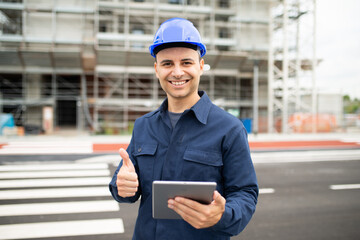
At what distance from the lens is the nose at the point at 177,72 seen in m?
1.54

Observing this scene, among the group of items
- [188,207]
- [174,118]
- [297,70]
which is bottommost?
[188,207]

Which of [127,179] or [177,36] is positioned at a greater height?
[177,36]

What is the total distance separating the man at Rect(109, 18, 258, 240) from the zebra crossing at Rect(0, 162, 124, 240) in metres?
2.73

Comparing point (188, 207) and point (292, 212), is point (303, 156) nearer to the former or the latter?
point (292, 212)

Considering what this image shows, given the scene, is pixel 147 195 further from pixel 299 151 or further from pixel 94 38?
pixel 94 38

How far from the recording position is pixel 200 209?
1177mm

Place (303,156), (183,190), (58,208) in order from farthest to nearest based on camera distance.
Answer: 1. (303,156)
2. (58,208)
3. (183,190)

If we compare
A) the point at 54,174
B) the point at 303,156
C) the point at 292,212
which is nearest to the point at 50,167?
the point at 54,174

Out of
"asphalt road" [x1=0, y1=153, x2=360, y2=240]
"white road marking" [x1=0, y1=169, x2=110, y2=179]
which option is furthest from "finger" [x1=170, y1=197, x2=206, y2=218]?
"white road marking" [x1=0, y1=169, x2=110, y2=179]

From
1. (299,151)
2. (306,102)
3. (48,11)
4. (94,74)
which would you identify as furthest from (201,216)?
(306,102)

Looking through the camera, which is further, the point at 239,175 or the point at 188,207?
the point at 239,175

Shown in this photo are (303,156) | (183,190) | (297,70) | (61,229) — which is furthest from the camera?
(297,70)

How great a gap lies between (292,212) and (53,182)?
17.7 ft

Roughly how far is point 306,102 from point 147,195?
2160cm
